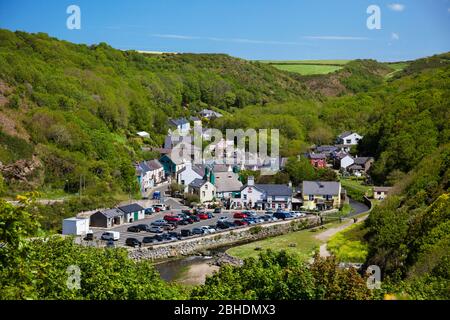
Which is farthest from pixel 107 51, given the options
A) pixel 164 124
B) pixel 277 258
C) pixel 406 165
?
pixel 277 258

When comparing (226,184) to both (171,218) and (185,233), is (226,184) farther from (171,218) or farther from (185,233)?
(185,233)

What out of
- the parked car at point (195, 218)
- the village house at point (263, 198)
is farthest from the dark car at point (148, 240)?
the village house at point (263, 198)

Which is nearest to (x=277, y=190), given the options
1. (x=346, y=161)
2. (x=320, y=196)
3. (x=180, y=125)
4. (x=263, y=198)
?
(x=263, y=198)

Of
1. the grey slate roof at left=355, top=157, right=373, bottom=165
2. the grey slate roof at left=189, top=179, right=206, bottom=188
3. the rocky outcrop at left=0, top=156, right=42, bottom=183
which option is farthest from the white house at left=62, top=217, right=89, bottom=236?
the grey slate roof at left=355, top=157, right=373, bottom=165

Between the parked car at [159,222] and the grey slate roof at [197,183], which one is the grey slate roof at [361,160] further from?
the parked car at [159,222]

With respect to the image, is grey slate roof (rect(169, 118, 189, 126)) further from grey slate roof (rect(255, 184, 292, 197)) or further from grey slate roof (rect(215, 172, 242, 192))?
grey slate roof (rect(255, 184, 292, 197))

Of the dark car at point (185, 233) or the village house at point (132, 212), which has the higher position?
the village house at point (132, 212)
